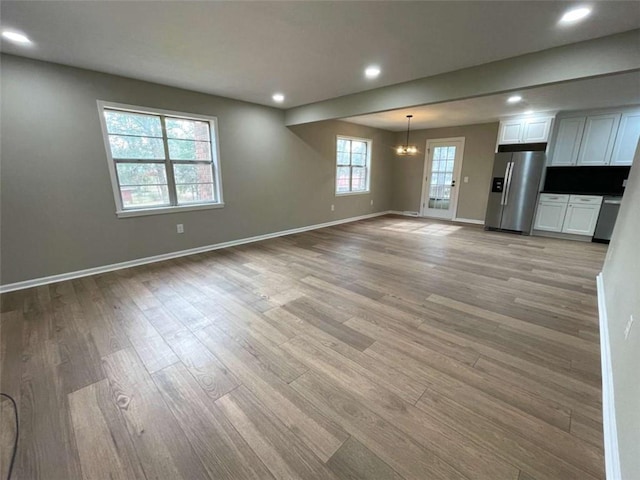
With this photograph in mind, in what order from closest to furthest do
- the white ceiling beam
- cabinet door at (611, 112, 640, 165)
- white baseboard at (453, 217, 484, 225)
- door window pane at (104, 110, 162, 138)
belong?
the white ceiling beam
door window pane at (104, 110, 162, 138)
cabinet door at (611, 112, 640, 165)
white baseboard at (453, 217, 484, 225)

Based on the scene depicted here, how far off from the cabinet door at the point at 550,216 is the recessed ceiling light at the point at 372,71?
4.78 m

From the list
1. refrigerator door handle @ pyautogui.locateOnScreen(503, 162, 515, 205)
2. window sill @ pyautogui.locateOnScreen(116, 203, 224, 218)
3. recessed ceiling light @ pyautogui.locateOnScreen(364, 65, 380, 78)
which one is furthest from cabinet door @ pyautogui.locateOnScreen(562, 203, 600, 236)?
window sill @ pyautogui.locateOnScreen(116, 203, 224, 218)

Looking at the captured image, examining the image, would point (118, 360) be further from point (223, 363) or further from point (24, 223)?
point (24, 223)

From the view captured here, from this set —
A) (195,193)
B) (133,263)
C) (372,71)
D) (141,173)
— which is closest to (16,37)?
(141,173)

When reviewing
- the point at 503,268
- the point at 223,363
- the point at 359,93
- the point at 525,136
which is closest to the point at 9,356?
the point at 223,363

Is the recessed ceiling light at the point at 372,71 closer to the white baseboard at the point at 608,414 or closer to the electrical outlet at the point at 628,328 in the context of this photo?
the electrical outlet at the point at 628,328

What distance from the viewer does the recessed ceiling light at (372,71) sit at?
9.91 ft

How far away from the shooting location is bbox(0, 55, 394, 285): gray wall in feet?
9.48

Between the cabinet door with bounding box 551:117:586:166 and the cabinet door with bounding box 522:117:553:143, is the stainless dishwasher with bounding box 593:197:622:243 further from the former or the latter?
the cabinet door with bounding box 522:117:553:143

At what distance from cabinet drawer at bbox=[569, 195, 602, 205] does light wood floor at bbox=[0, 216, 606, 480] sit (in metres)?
2.65

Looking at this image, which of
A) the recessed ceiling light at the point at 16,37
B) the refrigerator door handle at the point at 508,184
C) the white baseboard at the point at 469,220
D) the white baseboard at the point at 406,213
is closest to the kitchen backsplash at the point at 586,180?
the refrigerator door handle at the point at 508,184

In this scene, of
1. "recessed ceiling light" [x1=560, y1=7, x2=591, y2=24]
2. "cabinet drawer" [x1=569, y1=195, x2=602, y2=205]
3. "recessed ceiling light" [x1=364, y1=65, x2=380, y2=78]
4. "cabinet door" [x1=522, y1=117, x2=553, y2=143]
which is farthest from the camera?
"cabinet door" [x1=522, y1=117, x2=553, y2=143]

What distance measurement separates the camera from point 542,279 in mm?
3410

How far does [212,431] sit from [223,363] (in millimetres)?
527
